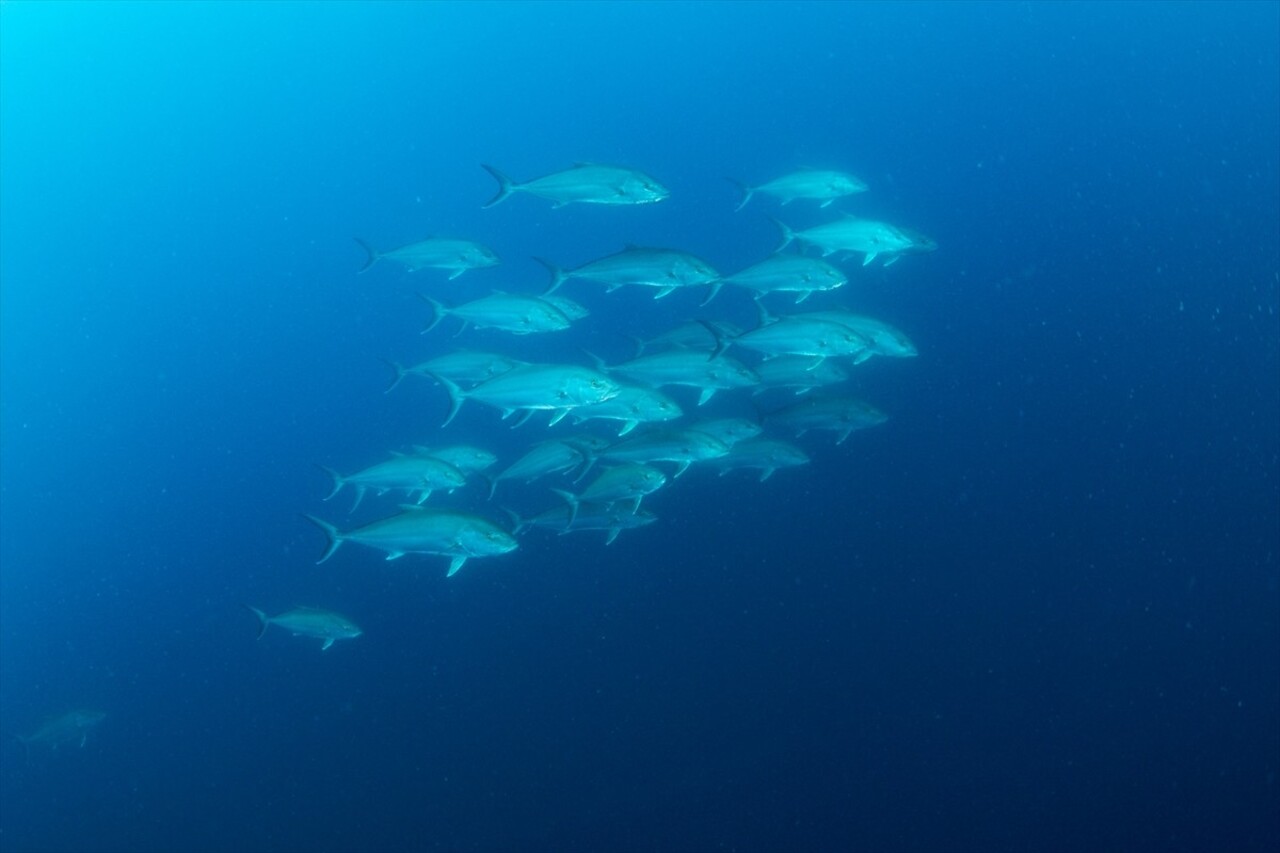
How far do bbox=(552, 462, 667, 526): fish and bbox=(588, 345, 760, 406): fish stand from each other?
61 centimetres

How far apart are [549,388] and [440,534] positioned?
1106mm

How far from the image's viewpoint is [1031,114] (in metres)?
24.5

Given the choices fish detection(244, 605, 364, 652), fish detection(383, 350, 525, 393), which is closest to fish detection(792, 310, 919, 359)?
fish detection(383, 350, 525, 393)

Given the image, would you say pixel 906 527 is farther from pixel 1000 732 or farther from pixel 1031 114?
pixel 1031 114

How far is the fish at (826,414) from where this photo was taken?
6.76 meters

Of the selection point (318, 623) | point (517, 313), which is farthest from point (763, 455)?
point (318, 623)

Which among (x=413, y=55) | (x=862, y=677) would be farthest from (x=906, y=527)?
(x=413, y=55)

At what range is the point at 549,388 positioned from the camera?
565cm

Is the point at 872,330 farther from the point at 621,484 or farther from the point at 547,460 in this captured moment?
the point at 547,460

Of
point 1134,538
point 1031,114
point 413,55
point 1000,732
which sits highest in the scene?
point 413,55

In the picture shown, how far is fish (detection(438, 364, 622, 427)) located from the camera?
222 inches

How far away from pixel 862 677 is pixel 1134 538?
4.18 m

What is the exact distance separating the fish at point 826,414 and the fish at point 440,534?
7.66 ft

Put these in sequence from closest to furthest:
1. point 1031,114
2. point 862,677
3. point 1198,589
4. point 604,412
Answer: point 604,412 → point 862,677 → point 1198,589 → point 1031,114
